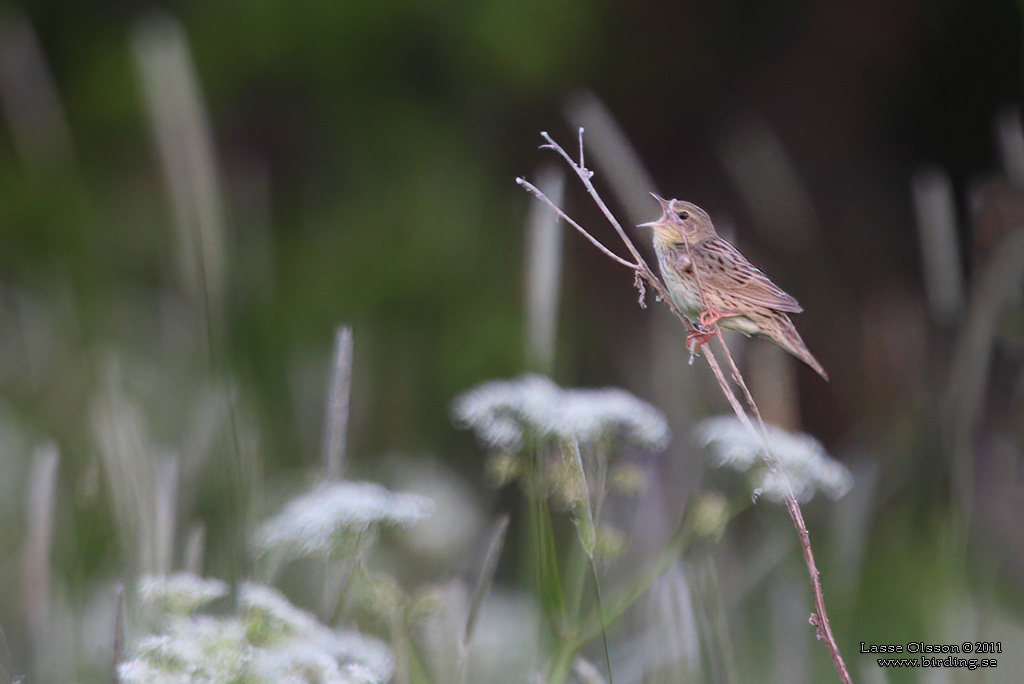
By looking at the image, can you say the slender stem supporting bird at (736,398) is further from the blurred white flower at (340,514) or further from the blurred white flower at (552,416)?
the blurred white flower at (340,514)

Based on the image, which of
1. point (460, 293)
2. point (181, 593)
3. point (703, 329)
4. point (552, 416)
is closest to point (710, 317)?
point (703, 329)

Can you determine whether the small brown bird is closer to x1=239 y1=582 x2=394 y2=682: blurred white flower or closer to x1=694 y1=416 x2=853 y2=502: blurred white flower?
x1=694 y1=416 x2=853 y2=502: blurred white flower

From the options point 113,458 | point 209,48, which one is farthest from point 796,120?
point 113,458

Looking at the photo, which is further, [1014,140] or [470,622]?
[1014,140]

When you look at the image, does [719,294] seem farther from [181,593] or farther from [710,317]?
[181,593]

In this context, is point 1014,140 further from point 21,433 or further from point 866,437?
point 21,433

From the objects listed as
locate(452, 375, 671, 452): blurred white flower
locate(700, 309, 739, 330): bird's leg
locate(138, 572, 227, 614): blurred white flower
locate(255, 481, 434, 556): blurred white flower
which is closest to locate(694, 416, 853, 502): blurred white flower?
locate(452, 375, 671, 452): blurred white flower
